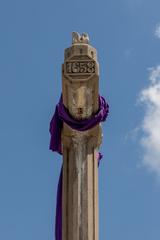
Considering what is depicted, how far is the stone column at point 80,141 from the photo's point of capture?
1397 centimetres

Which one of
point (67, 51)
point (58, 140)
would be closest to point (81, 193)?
point (58, 140)

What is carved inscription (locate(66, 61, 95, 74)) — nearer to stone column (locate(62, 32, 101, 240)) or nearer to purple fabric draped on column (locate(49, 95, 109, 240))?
stone column (locate(62, 32, 101, 240))

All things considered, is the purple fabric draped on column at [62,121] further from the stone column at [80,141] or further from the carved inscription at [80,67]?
the carved inscription at [80,67]

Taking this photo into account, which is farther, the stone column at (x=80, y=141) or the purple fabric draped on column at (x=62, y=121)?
the purple fabric draped on column at (x=62, y=121)

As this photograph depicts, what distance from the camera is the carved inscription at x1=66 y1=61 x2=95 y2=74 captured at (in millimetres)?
14242

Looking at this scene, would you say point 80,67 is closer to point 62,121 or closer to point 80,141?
point 62,121

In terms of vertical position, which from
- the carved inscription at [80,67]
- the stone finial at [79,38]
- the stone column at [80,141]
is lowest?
the stone column at [80,141]

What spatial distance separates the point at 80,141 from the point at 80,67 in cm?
132

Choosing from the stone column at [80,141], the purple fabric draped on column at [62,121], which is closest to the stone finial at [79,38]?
the stone column at [80,141]

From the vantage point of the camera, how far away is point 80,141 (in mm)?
14422

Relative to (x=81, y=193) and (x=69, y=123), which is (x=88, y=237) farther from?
(x=69, y=123)

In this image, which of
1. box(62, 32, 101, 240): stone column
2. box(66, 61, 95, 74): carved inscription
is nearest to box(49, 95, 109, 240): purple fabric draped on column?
box(62, 32, 101, 240): stone column

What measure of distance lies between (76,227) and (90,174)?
3.29ft

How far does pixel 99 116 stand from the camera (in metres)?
14.4
